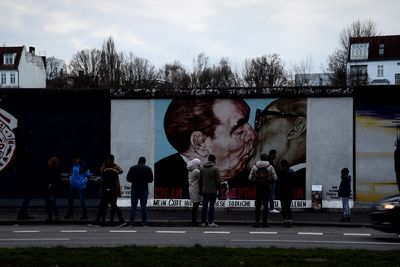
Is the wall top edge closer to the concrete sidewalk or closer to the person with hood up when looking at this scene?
the concrete sidewalk

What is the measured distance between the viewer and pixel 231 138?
75.3 ft

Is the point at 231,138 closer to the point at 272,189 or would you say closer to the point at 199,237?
the point at 272,189

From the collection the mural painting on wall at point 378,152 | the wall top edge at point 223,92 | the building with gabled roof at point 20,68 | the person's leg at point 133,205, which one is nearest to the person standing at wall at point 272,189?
the wall top edge at point 223,92

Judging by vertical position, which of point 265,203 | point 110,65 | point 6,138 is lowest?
point 265,203

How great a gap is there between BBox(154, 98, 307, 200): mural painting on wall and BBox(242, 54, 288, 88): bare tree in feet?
150

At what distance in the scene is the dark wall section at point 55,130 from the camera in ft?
77.4

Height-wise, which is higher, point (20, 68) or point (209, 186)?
point (20, 68)

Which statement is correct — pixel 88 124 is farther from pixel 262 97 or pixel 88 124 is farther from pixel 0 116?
pixel 262 97

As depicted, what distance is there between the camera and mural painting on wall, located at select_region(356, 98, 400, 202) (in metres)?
22.0

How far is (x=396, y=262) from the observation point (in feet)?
33.5

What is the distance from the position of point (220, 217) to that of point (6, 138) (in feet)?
28.3

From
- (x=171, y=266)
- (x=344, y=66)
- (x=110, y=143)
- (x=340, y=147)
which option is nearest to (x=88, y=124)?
(x=110, y=143)

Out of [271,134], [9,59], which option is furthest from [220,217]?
[9,59]

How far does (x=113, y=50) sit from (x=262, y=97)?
199ft
